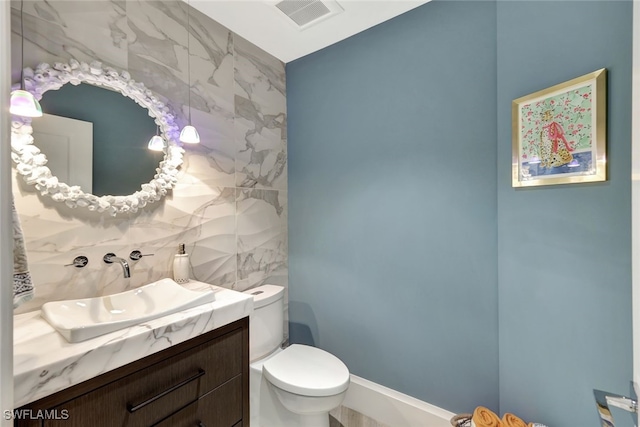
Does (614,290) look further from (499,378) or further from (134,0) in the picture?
(134,0)

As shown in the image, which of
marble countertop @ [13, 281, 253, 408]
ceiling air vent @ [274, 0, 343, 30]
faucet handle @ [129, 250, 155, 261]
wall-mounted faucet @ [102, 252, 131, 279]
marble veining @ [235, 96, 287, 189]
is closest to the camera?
marble countertop @ [13, 281, 253, 408]

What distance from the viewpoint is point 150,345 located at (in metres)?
0.89

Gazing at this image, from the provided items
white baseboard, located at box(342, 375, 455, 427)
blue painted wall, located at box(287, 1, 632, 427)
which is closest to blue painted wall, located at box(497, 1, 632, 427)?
blue painted wall, located at box(287, 1, 632, 427)

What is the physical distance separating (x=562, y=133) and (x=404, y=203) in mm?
786

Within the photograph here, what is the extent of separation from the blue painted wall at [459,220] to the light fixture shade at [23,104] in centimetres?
147

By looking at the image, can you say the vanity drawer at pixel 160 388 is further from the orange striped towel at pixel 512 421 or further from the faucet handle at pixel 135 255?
the orange striped towel at pixel 512 421

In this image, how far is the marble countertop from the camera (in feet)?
2.24

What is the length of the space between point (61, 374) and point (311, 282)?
59.5 inches

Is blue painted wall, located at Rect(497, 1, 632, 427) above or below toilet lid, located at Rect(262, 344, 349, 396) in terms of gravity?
above

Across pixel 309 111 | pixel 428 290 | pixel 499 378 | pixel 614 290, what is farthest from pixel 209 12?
pixel 499 378

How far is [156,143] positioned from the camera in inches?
56.1

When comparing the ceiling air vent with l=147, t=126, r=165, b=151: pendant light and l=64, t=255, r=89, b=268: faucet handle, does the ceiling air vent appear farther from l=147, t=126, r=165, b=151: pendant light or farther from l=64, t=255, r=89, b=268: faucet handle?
l=64, t=255, r=89, b=268: faucet handle

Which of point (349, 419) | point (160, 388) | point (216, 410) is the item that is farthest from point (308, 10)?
point (349, 419)

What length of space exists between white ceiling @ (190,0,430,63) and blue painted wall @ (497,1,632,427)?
0.68m
